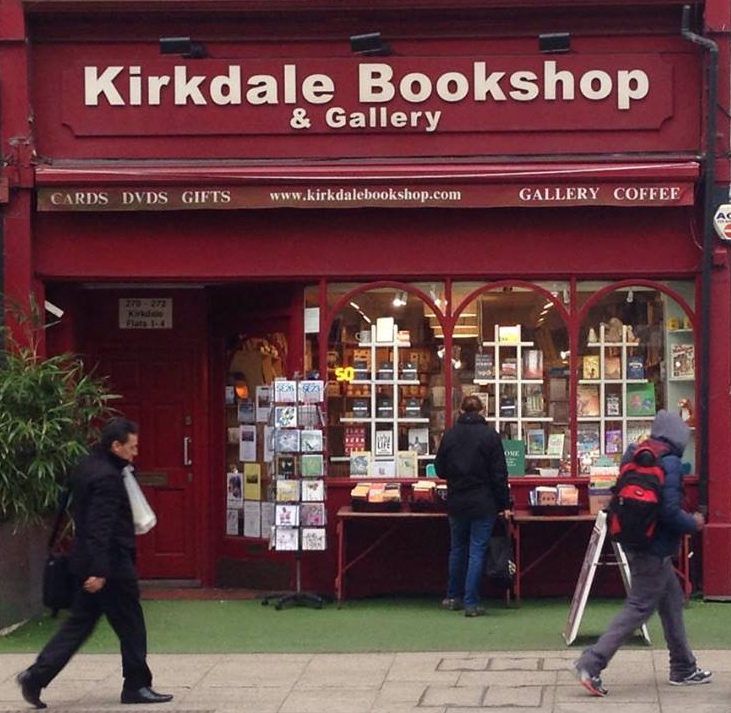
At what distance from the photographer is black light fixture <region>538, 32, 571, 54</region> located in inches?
502

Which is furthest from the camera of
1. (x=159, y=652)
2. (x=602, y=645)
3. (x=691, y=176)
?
(x=691, y=176)

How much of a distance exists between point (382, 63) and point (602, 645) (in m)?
5.83

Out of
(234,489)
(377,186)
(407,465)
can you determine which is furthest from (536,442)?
(234,489)

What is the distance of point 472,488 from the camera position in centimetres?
1224

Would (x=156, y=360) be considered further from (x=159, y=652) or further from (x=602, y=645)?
(x=602, y=645)

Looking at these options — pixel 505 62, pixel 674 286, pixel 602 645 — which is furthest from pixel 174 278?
pixel 602 645

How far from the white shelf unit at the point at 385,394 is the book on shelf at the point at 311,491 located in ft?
1.84

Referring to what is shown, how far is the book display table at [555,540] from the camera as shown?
41.0ft

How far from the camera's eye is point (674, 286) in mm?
13031

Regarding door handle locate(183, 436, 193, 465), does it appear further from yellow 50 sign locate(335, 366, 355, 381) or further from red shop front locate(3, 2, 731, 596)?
yellow 50 sign locate(335, 366, 355, 381)

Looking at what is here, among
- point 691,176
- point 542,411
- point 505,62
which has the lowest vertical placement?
point 542,411

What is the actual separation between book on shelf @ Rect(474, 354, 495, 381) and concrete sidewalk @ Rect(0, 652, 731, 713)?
3146 mm

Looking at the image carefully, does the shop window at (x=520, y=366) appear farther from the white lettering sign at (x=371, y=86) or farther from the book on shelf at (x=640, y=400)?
the white lettering sign at (x=371, y=86)


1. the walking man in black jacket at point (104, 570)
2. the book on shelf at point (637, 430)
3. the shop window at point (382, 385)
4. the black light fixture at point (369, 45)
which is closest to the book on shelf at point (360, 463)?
the shop window at point (382, 385)
